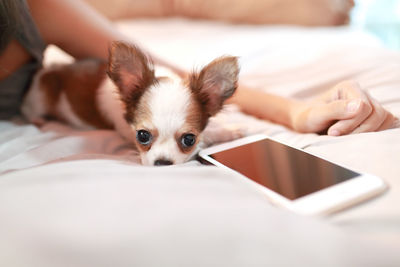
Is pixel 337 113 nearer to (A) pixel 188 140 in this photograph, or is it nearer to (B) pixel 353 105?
(B) pixel 353 105

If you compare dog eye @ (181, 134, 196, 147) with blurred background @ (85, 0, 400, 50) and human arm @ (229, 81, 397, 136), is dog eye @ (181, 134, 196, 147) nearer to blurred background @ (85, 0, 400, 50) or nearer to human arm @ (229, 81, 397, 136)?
human arm @ (229, 81, 397, 136)

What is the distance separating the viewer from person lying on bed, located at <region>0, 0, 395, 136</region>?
930 mm

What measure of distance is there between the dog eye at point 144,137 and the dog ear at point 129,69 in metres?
0.14

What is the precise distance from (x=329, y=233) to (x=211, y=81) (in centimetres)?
74

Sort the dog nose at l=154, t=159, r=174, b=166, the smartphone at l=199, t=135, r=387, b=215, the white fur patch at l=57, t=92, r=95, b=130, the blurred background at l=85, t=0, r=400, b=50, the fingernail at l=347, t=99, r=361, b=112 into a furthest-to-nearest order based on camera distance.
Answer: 1. the blurred background at l=85, t=0, r=400, b=50
2. the white fur patch at l=57, t=92, r=95, b=130
3. the dog nose at l=154, t=159, r=174, b=166
4. the fingernail at l=347, t=99, r=361, b=112
5. the smartphone at l=199, t=135, r=387, b=215

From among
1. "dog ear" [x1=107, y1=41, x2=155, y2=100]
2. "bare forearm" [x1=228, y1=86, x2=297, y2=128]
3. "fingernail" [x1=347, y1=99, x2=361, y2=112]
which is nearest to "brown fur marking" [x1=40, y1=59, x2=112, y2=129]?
"dog ear" [x1=107, y1=41, x2=155, y2=100]

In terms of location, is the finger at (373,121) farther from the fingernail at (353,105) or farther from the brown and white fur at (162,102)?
the brown and white fur at (162,102)

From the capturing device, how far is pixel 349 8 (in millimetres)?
2506

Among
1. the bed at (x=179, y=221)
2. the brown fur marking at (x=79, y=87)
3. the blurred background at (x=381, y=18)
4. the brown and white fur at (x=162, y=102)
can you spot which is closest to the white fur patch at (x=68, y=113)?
the brown fur marking at (x=79, y=87)

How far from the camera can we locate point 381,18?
9.70ft

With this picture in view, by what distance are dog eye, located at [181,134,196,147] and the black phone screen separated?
17cm

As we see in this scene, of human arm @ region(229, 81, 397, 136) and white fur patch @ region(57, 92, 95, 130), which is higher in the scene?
human arm @ region(229, 81, 397, 136)

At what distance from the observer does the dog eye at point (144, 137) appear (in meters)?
1.08

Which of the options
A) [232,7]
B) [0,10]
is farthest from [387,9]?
[0,10]
